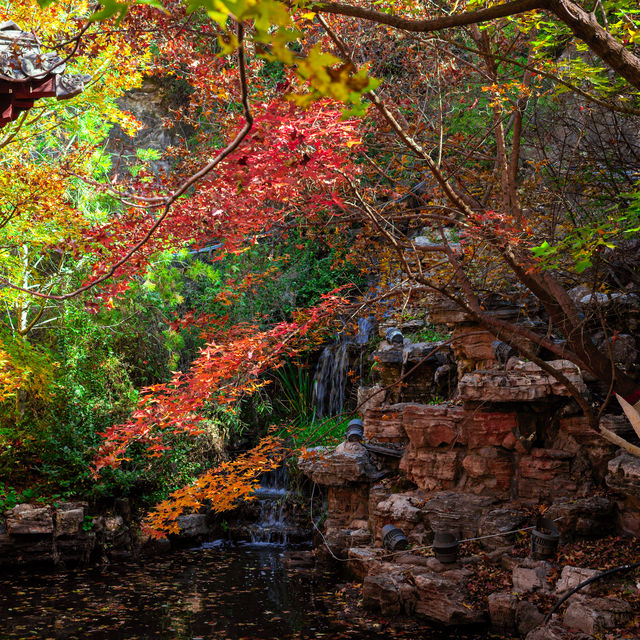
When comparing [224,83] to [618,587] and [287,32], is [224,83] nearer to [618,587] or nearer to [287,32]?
[287,32]

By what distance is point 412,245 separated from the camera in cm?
539

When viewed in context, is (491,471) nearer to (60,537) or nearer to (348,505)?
(348,505)

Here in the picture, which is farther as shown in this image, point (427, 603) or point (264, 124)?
Answer: point (427, 603)

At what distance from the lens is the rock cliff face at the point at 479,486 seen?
17.6 feet

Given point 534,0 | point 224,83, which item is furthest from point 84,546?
point 534,0

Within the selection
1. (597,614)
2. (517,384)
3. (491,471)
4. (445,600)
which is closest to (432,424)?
(491,471)

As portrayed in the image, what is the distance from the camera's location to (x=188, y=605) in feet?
22.0

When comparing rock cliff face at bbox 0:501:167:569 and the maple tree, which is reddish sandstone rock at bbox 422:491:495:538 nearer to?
the maple tree

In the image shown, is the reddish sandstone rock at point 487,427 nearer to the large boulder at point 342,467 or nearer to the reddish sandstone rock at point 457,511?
the reddish sandstone rock at point 457,511

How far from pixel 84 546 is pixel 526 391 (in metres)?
6.24

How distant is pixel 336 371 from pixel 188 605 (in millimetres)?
5351

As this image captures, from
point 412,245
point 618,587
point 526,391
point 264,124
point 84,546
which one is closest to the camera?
point 264,124

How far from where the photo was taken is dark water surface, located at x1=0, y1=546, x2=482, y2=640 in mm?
5803

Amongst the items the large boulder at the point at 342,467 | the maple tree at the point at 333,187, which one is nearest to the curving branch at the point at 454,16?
the maple tree at the point at 333,187
